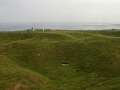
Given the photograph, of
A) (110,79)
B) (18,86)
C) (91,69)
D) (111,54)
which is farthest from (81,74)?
(18,86)

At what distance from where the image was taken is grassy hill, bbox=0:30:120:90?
3130 cm

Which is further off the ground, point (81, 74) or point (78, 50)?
point (78, 50)

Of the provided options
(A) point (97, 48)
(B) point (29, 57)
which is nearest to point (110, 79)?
(A) point (97, 48)

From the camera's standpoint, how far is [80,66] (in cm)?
3950

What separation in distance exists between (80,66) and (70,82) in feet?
22.8

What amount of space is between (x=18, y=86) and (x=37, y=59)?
40.1 feet

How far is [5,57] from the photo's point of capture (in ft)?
132

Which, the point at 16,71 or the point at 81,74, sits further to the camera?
the point at 81,74

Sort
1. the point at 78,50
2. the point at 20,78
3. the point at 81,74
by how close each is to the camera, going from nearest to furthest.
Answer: the point at 20,78 < the point at 81,74 < the point at 78,50

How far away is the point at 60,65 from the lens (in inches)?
1560

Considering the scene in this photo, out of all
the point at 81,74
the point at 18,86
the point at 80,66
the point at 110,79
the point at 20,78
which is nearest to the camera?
the point at 18,86

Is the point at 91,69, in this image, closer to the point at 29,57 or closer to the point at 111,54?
the point at 111,54

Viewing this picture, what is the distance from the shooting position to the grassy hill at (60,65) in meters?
31.3

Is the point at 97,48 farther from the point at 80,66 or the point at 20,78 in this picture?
the point at 20,78
